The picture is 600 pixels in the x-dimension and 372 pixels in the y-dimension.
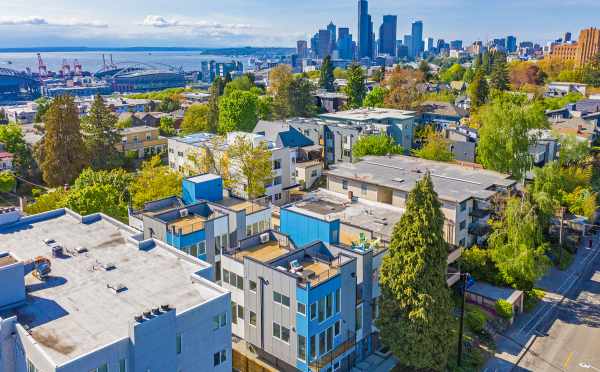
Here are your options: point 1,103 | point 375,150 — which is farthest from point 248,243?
point 1,103

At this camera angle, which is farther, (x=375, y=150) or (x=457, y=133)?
(x=457, y=133)

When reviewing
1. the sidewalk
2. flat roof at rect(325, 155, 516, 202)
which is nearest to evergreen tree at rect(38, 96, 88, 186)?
flat roof at rect(325, 155, 516, 202)

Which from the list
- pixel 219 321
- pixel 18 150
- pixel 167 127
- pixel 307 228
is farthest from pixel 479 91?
pixel 219 321

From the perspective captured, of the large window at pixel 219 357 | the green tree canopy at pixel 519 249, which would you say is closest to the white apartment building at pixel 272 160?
the green tree canopy at pixel 519 249

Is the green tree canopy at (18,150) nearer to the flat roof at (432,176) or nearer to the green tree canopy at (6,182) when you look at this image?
the green tree canopy at (6,182)

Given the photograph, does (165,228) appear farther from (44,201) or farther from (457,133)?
(457,133)

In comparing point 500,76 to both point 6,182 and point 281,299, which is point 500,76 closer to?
point 6,182

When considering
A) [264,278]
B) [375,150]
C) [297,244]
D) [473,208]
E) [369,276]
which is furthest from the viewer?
[375,150]
